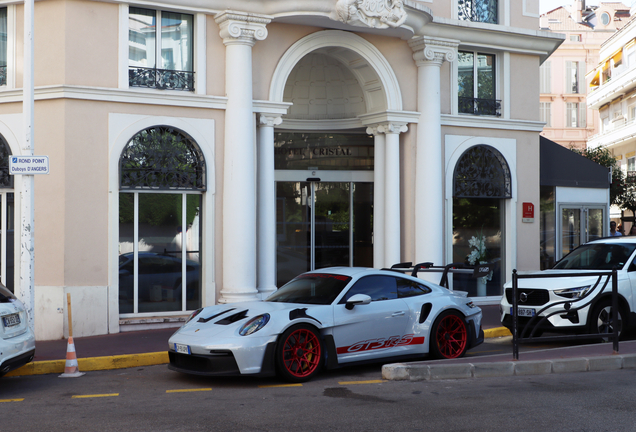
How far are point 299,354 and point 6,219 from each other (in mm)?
6927

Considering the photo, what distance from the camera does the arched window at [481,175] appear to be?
52.5 ft

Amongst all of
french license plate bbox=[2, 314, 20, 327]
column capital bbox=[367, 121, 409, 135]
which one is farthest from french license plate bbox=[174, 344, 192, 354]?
column capital bbox=[367, 121, 409, 135]

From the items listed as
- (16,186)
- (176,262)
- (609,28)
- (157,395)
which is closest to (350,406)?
(157,395)

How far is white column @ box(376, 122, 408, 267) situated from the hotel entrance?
179 centimetres

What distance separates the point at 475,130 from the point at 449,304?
7627 millimetres

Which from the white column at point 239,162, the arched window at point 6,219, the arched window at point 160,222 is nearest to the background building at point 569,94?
the white column at point 239,162

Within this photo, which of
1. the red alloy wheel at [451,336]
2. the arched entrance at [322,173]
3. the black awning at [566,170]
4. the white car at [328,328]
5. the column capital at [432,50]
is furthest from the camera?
the black awning at [566,170]

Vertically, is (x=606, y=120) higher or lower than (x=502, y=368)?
higher

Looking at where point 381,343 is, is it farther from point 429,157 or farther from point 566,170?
point 566,170

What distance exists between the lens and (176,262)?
13.1m

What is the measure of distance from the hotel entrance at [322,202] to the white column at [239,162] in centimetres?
357

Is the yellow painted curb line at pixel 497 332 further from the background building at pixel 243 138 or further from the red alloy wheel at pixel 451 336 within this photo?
the background building at pixel 243 138

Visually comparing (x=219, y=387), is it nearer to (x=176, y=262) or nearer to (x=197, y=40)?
(x=176, y=262)

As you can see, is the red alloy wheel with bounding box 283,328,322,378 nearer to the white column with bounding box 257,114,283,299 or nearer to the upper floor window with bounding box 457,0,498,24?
the white column with bounding box 257,114,283,299
